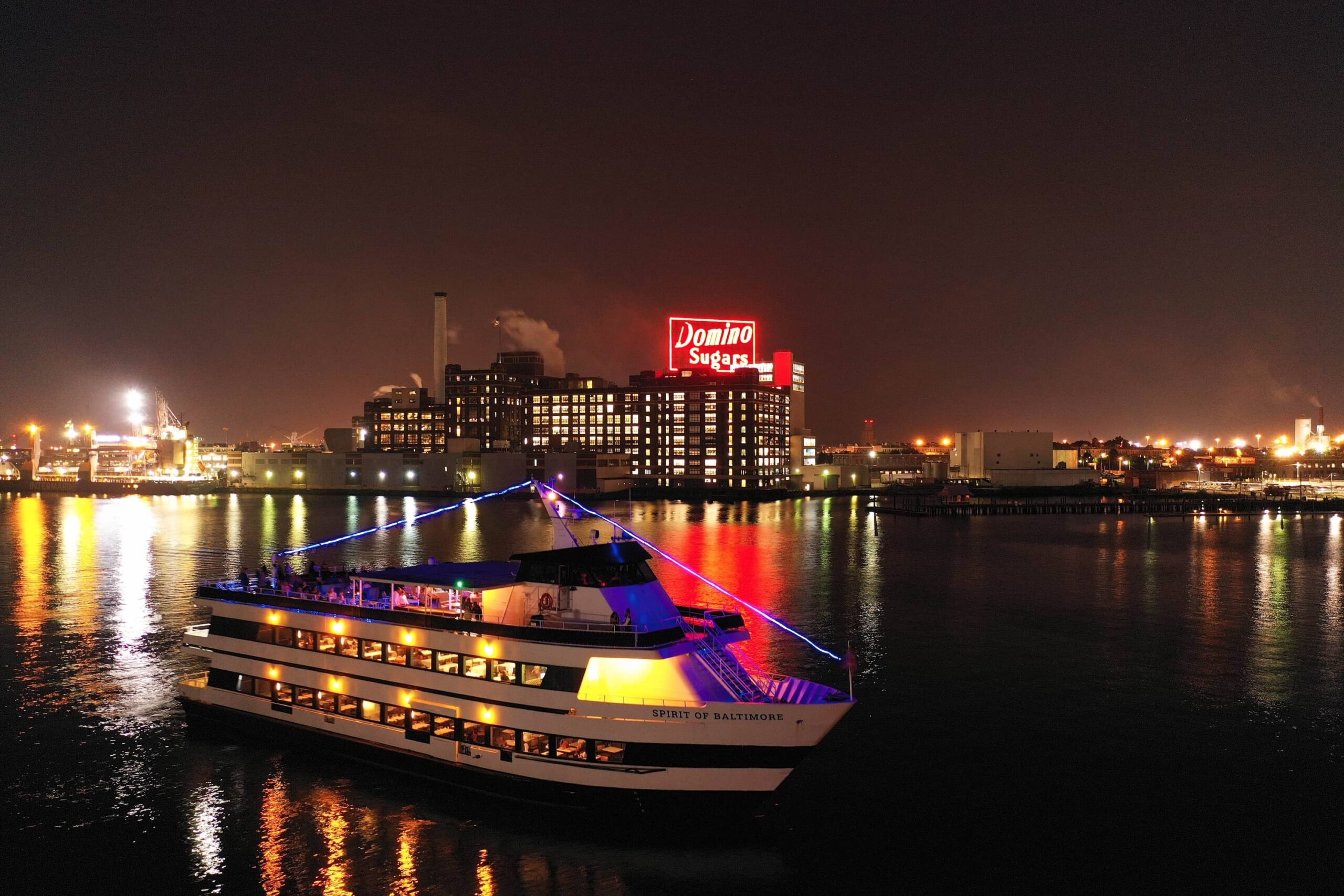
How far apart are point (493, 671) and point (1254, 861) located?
609 inches

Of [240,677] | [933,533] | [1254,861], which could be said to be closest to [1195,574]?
[933,533]

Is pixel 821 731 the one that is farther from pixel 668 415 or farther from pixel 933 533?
pixel 668 415

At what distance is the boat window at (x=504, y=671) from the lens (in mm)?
18328

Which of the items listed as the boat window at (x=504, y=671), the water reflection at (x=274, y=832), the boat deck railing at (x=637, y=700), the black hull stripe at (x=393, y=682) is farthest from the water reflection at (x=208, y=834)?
the boat deck railing at (x=637, y=700)

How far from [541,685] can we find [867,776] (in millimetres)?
8522

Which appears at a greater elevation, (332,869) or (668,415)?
(668,415)

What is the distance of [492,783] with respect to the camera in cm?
1867

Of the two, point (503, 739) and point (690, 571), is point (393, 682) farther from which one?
point (690, 571)

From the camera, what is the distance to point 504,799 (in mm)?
18891

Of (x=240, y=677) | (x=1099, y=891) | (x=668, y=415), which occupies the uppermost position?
(x=668, y=415)

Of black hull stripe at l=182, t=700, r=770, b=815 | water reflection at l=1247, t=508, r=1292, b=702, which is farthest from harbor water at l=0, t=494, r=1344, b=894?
black hull stripe at l=182, t=700, r=770, b=815

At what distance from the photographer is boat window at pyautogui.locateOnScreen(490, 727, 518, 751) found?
59.9ft

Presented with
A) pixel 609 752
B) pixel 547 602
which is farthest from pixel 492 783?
pixel 547 602

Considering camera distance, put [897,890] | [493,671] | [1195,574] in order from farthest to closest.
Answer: [1195,574], [493,671], [897,890]
